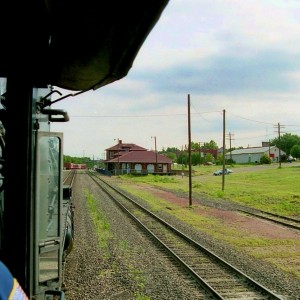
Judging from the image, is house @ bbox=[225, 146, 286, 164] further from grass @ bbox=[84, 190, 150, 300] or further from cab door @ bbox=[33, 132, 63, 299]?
cab door @ bbox=[33, 132, 63, 299]

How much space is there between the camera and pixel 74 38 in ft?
9.21

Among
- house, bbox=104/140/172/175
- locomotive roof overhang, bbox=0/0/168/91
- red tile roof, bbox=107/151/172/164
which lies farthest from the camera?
red tile roof, bbox=107/151/172/164

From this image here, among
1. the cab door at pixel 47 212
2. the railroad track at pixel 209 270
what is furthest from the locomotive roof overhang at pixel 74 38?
the railroad track at pixel 209 270

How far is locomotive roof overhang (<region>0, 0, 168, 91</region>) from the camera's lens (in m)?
2.34

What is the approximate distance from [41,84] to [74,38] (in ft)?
3.52

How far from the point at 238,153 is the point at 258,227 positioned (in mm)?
157830

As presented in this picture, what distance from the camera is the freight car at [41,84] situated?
2580 millimetres

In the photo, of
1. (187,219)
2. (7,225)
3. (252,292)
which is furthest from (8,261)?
(187,219)

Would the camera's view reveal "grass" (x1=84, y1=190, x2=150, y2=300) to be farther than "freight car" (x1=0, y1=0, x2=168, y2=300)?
Yes

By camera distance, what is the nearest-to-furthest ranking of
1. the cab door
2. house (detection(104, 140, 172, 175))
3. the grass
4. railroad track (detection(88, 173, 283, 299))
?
the cab door < railroad track (detection(88, 173, 283, 299)) < the grass < house (detection(104, 140, 172, 175))

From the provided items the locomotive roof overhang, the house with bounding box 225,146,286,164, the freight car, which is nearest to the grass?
the freight car

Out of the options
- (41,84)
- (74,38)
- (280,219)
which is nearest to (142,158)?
(280,219)

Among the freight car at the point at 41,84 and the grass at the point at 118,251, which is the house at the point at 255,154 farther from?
the freight car at the point at 41,84

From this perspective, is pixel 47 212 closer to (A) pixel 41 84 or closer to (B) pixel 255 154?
(A) pixel 41 84
